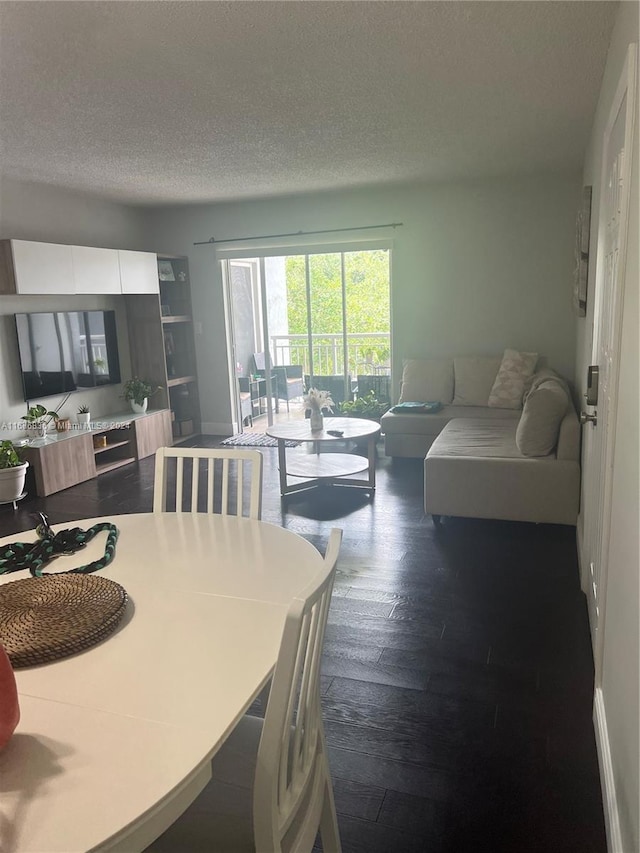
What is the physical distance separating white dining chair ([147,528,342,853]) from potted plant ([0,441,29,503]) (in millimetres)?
3680

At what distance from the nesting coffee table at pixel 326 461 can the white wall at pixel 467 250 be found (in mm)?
1435

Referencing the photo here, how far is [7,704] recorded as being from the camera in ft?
3.29

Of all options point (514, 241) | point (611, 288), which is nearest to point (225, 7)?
point (611, 288)

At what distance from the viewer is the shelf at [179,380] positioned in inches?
254

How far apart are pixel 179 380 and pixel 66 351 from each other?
1.34 meters

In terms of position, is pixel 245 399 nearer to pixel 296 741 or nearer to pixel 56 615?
pixel 56 615

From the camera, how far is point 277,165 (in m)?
4.55

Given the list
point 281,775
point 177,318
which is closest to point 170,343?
point 177,318

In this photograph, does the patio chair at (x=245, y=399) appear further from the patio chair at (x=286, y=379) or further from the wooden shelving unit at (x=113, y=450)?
the wooden shelving unit at (x=113, y=450)

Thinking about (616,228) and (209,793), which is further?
(616,228)

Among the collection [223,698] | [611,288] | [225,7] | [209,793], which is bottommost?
[209,793]

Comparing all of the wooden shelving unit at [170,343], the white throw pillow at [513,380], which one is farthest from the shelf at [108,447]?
the white throw pillow at [513,380]

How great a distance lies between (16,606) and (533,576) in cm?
251

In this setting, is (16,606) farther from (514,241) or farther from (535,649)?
(514,241)
